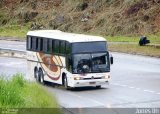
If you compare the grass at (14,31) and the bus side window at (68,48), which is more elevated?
the grass at (14,31)

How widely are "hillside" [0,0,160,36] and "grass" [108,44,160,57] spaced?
585 centimetres

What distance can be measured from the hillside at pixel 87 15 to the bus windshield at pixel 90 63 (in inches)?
1124

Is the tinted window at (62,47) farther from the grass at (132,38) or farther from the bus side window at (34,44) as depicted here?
the grass at (132,38)

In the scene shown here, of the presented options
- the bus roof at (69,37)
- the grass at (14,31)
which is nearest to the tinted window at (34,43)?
the bus roof at (69,37)

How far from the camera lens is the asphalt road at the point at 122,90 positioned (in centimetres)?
2467

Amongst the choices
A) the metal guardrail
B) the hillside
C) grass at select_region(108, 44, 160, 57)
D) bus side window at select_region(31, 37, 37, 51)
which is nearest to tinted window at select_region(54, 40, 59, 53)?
bus side window at select_region(31, 37, 37, 51)

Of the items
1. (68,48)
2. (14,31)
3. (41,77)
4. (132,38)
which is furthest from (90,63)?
(14,31)

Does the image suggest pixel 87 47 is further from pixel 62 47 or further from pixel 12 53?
pixel 12 53

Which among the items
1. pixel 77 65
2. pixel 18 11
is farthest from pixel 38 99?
pixel 18 11

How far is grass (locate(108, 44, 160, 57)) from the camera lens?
155 feet

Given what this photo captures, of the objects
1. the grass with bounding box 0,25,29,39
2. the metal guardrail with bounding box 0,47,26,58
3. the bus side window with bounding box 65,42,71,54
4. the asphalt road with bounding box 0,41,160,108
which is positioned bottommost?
the asphalt road with bounding box 0,41,160,108

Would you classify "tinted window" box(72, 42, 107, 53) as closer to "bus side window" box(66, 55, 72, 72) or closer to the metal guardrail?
"bus side window" box(66, 55, 72, 72)

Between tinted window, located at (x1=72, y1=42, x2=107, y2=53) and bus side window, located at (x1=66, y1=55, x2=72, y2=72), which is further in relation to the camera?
tinted window, located at (x1=72, y1=42, x2=107, y2=53)

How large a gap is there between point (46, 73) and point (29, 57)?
2.75 meters
